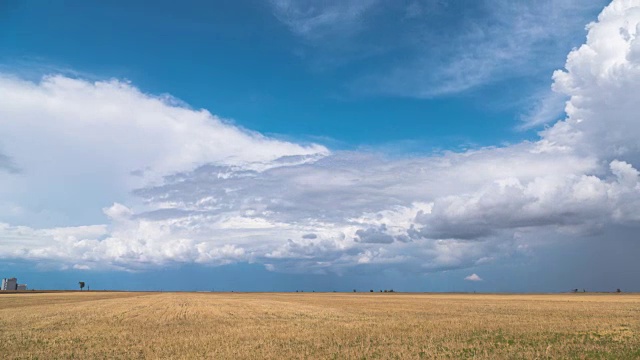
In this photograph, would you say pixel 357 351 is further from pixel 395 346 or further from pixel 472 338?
pixel 472 338

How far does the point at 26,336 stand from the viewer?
112ft

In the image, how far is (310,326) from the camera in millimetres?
40625

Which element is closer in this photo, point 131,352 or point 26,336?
point 131,352

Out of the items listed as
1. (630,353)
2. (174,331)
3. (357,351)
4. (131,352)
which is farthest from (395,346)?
(174,331)

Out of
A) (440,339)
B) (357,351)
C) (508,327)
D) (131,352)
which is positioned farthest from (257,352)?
(508,327)

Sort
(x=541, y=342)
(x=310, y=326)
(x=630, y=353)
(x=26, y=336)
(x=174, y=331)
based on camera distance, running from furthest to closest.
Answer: (x=310, y=326), (x=174, y=331), (x=26, y=336), (x=541, y=342), (x=630, y=353)

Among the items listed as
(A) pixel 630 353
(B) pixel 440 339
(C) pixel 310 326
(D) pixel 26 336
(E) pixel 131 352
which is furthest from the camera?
(C) pixel 310 326

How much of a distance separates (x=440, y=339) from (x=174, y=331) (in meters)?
20.5

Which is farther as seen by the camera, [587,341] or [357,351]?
[587,341]

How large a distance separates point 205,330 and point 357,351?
16368 mm

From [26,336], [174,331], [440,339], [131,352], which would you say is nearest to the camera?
[131,352]

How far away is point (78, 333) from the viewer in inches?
1407

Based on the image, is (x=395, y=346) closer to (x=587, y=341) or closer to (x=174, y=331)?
(x=587, y=341)

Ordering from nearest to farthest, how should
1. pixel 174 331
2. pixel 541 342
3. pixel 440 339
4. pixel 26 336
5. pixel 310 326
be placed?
pixel 541 342 < pixel 440 339 < pixel 26 336 < pixel 174 331 < pixel 310 326
